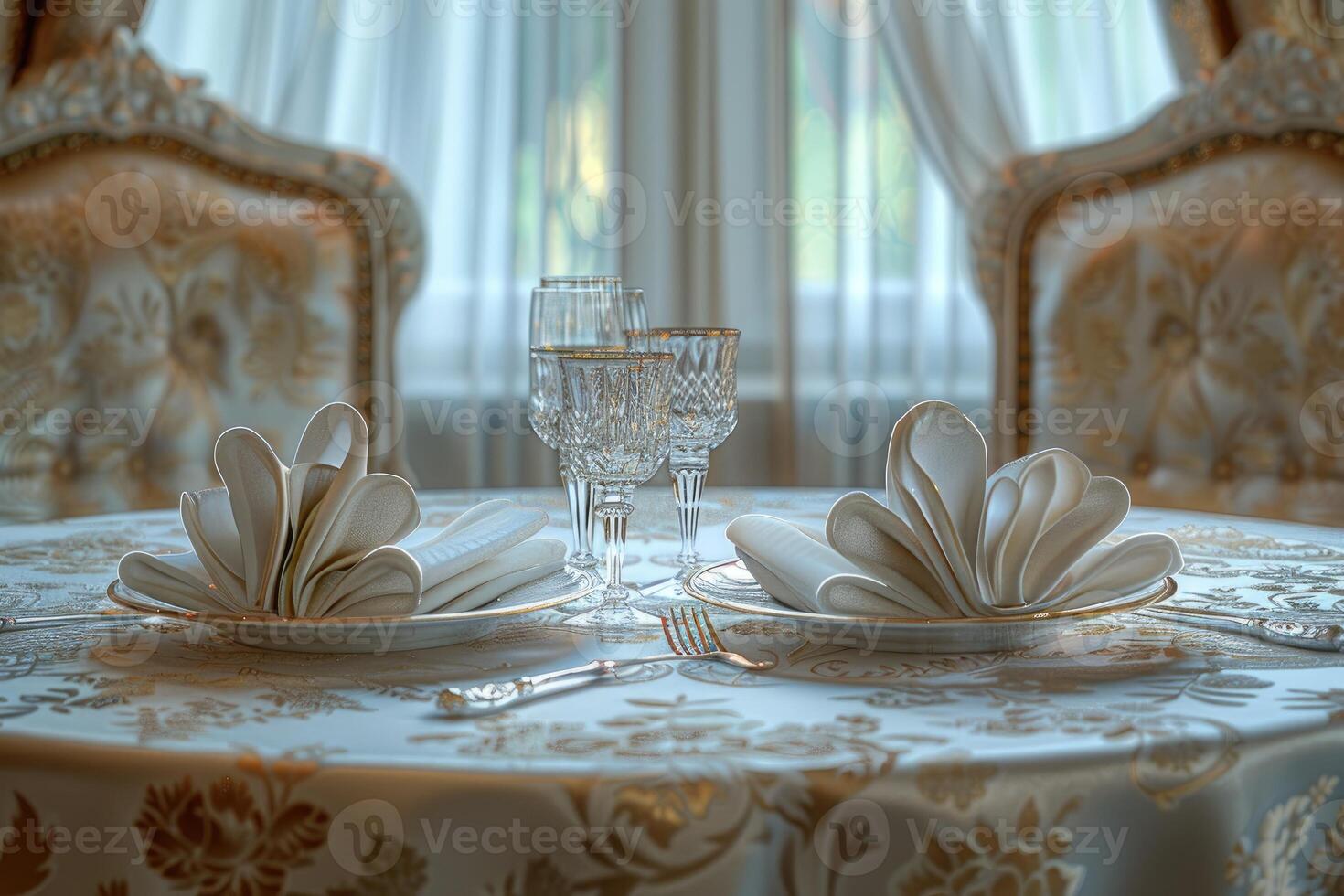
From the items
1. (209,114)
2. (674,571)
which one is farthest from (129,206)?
(674,571)

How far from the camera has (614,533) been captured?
0.94m

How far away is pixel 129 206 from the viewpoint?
1.96 metres

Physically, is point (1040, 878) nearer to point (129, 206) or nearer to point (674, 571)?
point (674, 571)

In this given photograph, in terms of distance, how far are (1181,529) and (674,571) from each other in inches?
21.6
